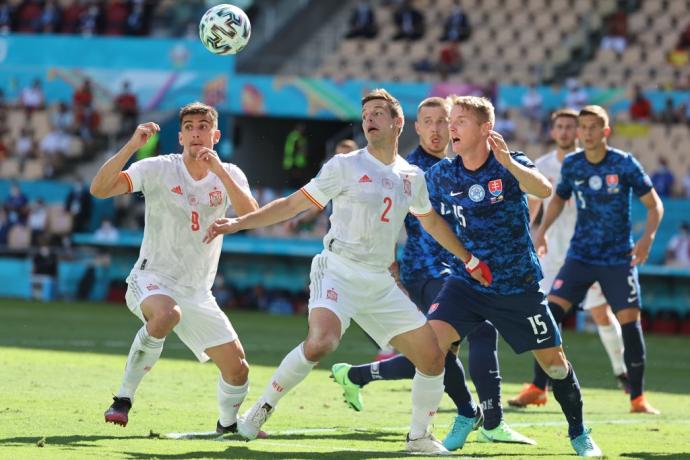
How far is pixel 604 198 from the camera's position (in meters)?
12.3

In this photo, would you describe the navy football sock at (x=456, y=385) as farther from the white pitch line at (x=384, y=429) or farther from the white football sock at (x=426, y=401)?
the white pitch line at (x=384, y=429)

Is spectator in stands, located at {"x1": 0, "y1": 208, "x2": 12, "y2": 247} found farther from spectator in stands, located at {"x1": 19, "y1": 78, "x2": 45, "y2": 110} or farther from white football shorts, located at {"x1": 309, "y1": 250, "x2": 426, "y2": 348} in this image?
white football shorts, located at {"x1": 309, "y1": 250, "x2": 426, "y2": 348}

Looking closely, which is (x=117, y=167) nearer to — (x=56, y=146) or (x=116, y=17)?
(x=56, y=146)

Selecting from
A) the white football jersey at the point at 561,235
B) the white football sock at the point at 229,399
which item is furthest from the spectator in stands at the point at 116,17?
the white football sock at the point at 229,399

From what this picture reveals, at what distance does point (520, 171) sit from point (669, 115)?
20602mm

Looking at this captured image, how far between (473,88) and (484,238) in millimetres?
21192

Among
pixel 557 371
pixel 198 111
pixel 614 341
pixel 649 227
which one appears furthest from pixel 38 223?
pixel 557 371

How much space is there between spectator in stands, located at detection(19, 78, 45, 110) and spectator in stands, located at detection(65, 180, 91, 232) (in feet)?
17.4

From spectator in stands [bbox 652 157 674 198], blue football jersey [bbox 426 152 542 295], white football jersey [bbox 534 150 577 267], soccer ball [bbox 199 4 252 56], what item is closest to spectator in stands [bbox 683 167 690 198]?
spectator in stands [bbox 652 157 674 198]

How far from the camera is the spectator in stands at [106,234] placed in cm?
3014

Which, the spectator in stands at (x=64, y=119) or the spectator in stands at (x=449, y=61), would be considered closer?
the spectator in stands at (x=449, y=61)

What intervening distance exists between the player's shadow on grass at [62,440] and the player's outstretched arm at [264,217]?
4.99ft

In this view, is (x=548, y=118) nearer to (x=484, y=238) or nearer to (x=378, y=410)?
(x=378, y=410)

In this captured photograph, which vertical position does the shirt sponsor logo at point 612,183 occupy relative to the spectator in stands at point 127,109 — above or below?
above
